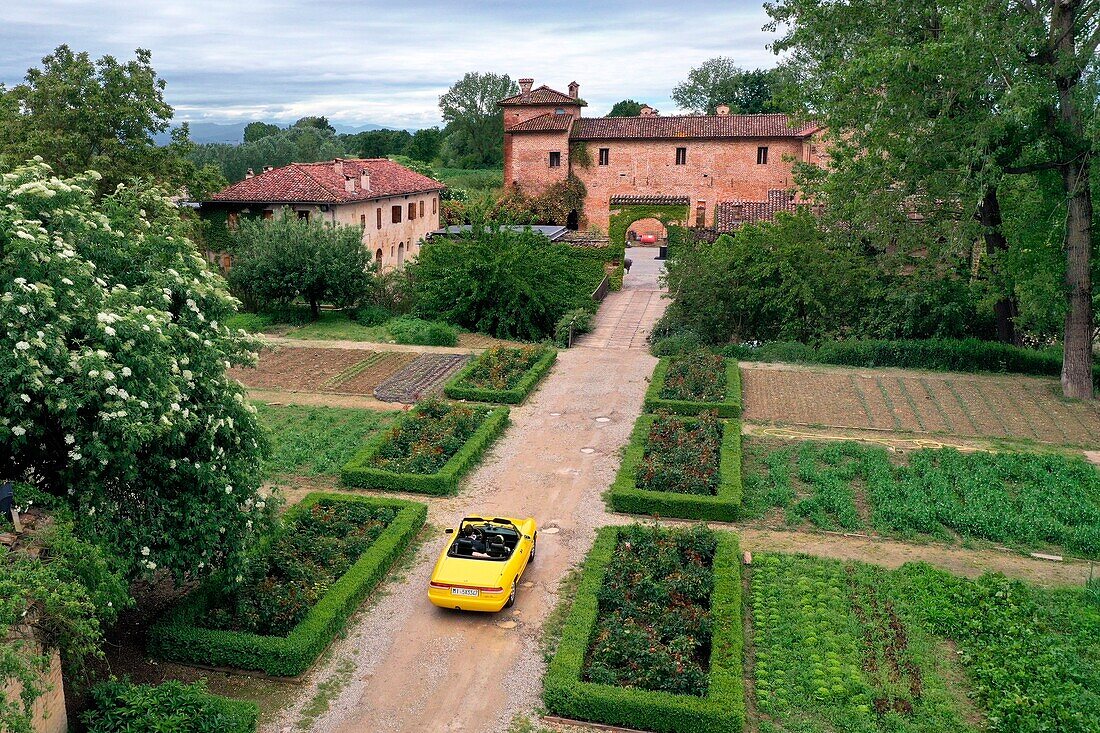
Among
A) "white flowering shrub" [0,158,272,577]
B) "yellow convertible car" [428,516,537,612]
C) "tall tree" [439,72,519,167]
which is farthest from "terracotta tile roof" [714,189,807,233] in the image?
"tall tree" [439,72,519,167]

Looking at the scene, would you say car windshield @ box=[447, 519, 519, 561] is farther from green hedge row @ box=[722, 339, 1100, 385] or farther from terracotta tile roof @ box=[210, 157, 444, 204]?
terracotta tile roof @ box=[210, 157, 444, 204]

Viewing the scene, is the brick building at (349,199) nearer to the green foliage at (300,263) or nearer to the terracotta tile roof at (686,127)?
the green foliage at (300,263)

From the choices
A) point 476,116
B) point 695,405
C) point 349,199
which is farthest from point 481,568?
point 476,116

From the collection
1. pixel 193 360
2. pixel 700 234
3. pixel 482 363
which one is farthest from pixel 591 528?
pixel 700 234

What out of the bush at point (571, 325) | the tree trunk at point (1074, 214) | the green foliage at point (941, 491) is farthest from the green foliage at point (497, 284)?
the tree trunk at point (1074, 214)

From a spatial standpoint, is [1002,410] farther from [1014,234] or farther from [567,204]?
[567,204]

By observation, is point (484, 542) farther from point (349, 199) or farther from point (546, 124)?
point (546, 124)

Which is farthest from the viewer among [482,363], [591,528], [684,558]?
[482,363]
